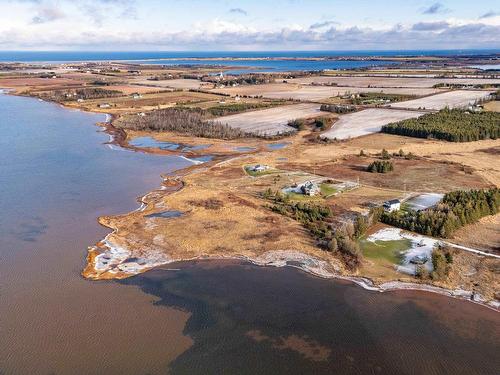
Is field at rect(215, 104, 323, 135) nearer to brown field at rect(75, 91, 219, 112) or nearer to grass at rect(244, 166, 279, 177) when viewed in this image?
brown field at rect(75, 91, 219, 112)

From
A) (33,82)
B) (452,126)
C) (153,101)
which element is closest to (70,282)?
(452,126)

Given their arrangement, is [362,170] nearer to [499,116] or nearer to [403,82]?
[499,116]

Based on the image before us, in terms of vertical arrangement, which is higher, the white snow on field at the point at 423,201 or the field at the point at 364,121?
the field at the point at 364,121

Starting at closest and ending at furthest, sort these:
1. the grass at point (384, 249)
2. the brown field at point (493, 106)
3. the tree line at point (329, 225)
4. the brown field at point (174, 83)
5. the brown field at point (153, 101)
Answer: the grass at point (384, 249) → the tree line at point (329, 225) → the brown field at point (493, 106) → the brown field at point (153, 101) → the brown field at point (174, 83)

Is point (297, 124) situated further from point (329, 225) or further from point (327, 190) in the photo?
point (329, 225)

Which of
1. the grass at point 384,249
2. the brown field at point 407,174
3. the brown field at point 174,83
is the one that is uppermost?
the brown field at point 174,83

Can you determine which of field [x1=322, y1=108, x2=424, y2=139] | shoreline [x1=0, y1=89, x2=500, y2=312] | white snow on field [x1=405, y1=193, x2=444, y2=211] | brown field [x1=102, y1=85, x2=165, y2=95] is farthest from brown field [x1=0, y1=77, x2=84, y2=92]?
white snow on field [x1=405, y1=193, x2=444, y2=211]

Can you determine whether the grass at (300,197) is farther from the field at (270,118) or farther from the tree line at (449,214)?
the field at (270,118)

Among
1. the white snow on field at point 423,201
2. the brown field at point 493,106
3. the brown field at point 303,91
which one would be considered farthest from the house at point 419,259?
the brown field at point 303,91
